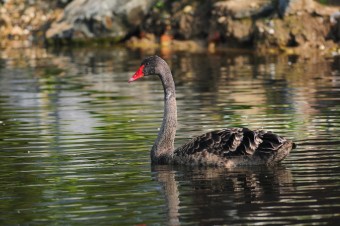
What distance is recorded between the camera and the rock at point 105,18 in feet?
152

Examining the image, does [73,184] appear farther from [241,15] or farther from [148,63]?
[241,15]

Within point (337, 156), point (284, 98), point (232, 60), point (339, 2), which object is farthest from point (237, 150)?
point (339, 2)

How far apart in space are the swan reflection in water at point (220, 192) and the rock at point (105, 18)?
30311 mm

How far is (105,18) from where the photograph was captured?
1815 inches

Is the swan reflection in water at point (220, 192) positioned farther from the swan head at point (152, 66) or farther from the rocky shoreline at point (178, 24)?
the rocky shoreline at point (178, 24)

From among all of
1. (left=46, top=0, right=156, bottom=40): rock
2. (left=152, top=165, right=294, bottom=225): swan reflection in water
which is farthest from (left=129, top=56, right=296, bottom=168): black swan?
(left=46, top=0, right=156, bottom=40): rock

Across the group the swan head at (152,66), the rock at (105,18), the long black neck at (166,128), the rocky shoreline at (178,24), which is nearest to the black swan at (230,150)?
the long black neck at (166,128)

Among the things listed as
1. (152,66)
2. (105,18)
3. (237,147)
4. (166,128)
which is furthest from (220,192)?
(105,18)

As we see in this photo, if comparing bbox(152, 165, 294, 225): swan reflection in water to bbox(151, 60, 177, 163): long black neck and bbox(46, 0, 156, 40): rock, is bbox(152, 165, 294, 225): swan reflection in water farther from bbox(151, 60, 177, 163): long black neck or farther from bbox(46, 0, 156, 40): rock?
bbox(46, 0, 156, 40): rock

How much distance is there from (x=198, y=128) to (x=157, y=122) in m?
1.51

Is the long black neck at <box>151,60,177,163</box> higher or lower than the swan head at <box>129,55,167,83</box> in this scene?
lower

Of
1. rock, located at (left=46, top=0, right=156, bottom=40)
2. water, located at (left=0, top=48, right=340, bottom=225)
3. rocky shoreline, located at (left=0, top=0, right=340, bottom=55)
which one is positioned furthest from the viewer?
rock, located at (left=46, top=0, right=156, bottom=40)

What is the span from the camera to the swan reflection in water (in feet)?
41.0

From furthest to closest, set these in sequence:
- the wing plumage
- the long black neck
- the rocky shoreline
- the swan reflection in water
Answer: the rocky shoreline
the long black neck
the wing plumage
the swan reflection in water
